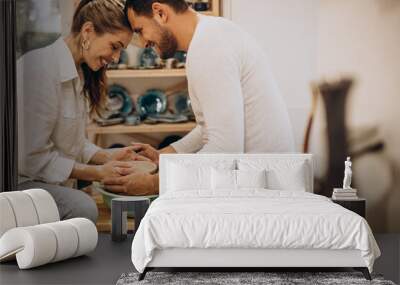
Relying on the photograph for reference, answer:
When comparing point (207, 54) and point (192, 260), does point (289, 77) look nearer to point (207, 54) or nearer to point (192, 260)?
point (207, 54)

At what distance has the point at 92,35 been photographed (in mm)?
7434

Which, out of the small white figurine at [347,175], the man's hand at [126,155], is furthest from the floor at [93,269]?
the man's hand at [126,155]

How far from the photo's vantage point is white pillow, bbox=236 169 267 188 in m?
6.50

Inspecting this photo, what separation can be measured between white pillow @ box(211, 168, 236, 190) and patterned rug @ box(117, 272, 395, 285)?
4.70ft

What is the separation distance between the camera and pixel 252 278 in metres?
5.00

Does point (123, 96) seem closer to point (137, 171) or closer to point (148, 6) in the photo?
point (137, 171)

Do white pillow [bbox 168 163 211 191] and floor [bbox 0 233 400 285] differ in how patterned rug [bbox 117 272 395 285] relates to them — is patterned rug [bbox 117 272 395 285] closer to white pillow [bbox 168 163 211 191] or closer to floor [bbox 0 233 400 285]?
floor [bbox 0 233 400 285]

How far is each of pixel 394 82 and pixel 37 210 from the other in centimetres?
384

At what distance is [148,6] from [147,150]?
151cm

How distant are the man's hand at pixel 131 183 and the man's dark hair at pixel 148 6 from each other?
1702 millimetres

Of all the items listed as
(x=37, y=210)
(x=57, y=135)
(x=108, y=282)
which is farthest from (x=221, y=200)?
(x=57, y=135)

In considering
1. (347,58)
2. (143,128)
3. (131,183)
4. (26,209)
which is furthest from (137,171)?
(347,58)

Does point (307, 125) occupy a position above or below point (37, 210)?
above

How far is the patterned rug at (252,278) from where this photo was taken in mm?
4898
